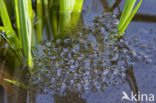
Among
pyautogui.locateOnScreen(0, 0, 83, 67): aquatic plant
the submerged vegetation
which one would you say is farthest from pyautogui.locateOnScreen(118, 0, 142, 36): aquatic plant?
pyautogui.locateOnScreen(0, 0, 83, 67): aquatic plant

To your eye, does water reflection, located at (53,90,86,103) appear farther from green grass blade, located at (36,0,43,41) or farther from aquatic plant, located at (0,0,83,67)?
green grass blade, located at (36,0,43,41)

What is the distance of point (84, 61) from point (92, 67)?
0.05 meters

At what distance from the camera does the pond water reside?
3.04 feet

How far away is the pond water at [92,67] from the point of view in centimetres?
93

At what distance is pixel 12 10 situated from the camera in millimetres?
1138

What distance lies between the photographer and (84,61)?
1.03 meters

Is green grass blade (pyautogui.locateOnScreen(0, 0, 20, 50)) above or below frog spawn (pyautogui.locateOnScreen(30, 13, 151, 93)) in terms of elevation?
above

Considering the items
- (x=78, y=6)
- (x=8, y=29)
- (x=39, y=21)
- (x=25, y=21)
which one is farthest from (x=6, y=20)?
(x=78, y=6)

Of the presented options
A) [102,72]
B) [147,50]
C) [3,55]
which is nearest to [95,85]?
[102,72]

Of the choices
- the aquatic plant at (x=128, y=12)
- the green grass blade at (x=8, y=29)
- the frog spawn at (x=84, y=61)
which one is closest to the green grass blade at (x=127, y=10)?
the aquatic plant at (x=128, y=12)

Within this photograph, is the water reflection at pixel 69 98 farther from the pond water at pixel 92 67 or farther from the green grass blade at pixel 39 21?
the green grass blade at pixel 39 21

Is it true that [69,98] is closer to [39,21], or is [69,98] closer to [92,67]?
[92,67]

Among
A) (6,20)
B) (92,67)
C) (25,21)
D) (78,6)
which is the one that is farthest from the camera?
(78,6)

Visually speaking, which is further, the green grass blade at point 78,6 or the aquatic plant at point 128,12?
the green grass blade at point 78,6
